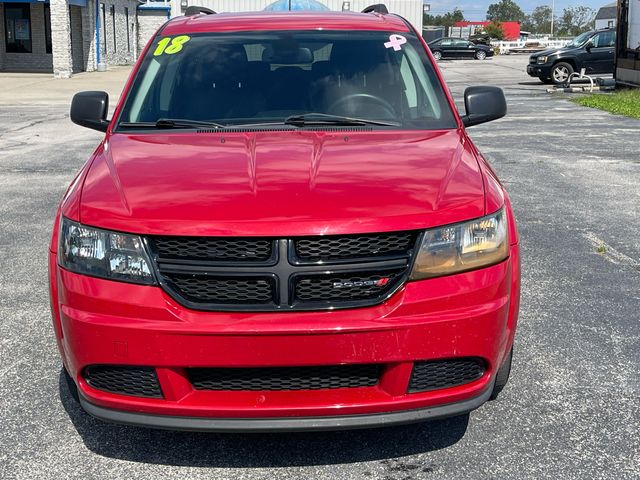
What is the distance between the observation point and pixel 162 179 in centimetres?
342

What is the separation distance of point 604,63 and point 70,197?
88.1 ft

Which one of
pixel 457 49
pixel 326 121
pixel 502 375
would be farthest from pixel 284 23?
pixel 457 49

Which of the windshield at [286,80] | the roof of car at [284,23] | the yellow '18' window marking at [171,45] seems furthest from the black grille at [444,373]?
the yellow '18' window marking at [171,45]

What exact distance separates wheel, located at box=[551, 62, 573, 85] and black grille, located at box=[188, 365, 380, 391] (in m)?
26.6

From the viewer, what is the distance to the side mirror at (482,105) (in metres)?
4.73

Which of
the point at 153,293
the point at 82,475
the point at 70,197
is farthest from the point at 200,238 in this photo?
the point at 82,475

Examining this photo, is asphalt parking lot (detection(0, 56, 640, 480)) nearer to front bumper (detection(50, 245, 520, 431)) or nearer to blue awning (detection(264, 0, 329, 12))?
front bumper (detection(50, 245, 520, 431))

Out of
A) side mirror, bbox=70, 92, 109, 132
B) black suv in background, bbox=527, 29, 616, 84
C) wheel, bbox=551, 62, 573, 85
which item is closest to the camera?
side mirror, bbox=70, 92, 109, 132

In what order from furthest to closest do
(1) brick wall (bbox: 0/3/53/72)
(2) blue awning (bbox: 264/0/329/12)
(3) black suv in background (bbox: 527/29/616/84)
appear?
(1) brick wall (bbox: 0/3/53/72), (3) black suv in background (bbox: 527/29/616/84), (2) blue awning (bbox: 264/0/329/12)

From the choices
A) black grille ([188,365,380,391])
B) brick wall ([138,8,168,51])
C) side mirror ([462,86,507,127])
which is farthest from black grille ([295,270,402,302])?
brick wall ([138,8,168,51])

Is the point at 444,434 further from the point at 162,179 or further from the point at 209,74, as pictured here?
the point at 209,74

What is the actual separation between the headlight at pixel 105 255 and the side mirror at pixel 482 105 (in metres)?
2.25

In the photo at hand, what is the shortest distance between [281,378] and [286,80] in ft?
6.54

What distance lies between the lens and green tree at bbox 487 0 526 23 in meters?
146
